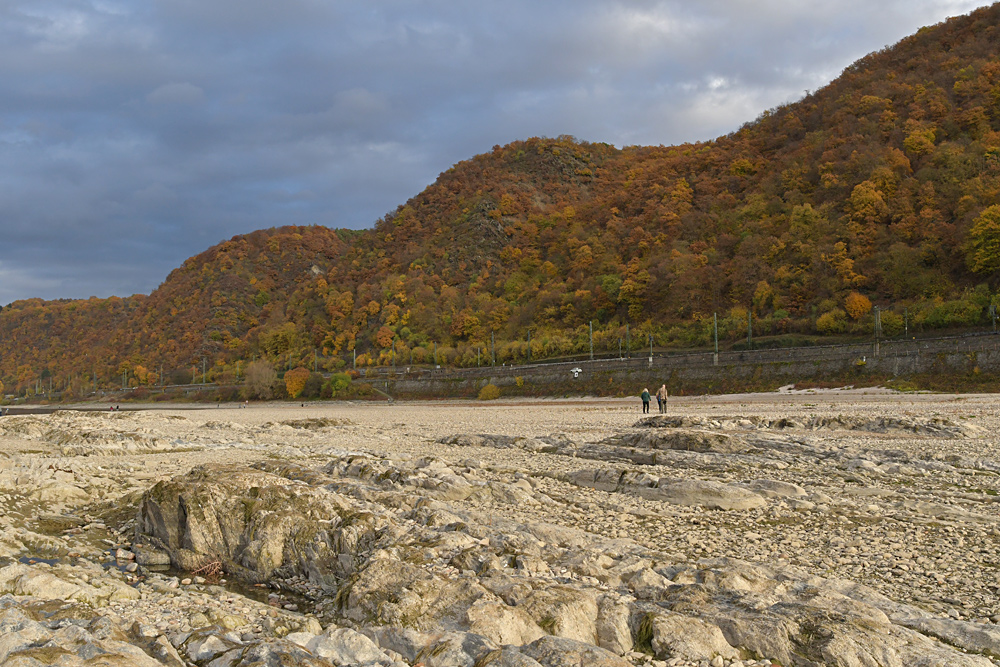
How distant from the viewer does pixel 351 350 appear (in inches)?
3971

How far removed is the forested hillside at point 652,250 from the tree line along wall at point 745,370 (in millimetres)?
6938

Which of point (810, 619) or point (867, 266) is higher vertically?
point (867, 266)

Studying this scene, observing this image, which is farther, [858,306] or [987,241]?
[858,306]

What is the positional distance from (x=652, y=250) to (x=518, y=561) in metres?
75.8

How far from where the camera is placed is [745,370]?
149 ft

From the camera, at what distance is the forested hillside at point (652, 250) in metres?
52.6

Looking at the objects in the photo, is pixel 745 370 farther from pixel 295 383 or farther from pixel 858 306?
pixel 295 383

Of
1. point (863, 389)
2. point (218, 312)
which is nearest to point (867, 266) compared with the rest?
point (863, 389)

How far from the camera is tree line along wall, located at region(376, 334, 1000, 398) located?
3559 centimetres

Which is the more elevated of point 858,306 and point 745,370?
point 858,306

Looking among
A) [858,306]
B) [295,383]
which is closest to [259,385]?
[295,383]

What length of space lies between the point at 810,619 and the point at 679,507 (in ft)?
17.1

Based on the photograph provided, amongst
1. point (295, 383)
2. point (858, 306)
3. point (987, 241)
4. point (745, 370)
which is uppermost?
point (987, 241)

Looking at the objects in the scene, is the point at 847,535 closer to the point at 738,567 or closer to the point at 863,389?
the point at 738,567
